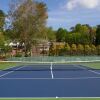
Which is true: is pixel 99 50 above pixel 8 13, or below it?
below

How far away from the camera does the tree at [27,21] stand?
79.4 m

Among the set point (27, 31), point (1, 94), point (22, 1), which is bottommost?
point (1, 94)

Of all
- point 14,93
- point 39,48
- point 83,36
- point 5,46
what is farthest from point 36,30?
point 14,93

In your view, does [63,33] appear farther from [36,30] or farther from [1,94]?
[1,94]

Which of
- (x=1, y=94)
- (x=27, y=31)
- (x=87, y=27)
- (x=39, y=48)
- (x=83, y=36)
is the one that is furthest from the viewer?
(x=87, y=27)

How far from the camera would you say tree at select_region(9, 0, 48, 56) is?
7938cm

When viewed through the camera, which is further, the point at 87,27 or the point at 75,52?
the point at 87,27

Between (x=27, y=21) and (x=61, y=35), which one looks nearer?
(x=27, y=21)

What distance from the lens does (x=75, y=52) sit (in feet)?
271

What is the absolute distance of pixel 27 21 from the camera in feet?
260

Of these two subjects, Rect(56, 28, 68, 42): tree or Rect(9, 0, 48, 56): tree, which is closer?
Rect(9, 0, 48, 56): tree

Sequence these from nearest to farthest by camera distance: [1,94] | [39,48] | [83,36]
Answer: [1,94] → [39,48] → [83,36]

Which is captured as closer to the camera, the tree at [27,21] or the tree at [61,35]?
the tree at [27,21]

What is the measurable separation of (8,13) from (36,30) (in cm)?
653
